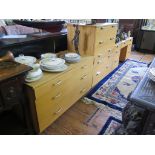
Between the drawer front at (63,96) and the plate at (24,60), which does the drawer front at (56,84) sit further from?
the plate at (24,60)

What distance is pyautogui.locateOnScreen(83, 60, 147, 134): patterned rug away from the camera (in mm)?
1694

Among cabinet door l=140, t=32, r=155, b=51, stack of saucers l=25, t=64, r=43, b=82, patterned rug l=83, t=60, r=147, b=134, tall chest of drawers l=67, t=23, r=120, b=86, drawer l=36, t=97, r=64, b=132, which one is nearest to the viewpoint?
stack of saucers l=25, t=64, r=43, b=82

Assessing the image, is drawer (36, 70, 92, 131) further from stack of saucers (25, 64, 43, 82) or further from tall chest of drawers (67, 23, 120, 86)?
tall chest of drawers (67, 23, 120, 86)

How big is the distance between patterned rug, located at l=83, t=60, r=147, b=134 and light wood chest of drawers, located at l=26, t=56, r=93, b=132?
1.14 ft

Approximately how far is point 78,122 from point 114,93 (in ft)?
2.75

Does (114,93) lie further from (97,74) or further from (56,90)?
(56,90)

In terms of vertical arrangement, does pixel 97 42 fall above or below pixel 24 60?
above

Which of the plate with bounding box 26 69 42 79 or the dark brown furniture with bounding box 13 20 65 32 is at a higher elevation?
the dark brown furniture with bounding box 13 20 65 32

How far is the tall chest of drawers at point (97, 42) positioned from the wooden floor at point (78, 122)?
21.3 inches

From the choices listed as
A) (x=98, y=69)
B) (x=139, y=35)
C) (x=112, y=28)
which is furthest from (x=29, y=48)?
(x=139, y=35)

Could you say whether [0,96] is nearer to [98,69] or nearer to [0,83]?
[0,83]

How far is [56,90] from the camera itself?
141cm

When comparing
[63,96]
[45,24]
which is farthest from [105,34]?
[63,96]

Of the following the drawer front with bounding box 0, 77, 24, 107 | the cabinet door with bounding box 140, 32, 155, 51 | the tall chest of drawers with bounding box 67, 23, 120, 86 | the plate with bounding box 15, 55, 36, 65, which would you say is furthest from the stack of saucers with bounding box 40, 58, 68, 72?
the cabinet door with bounding box 140, 32, 155, 51
